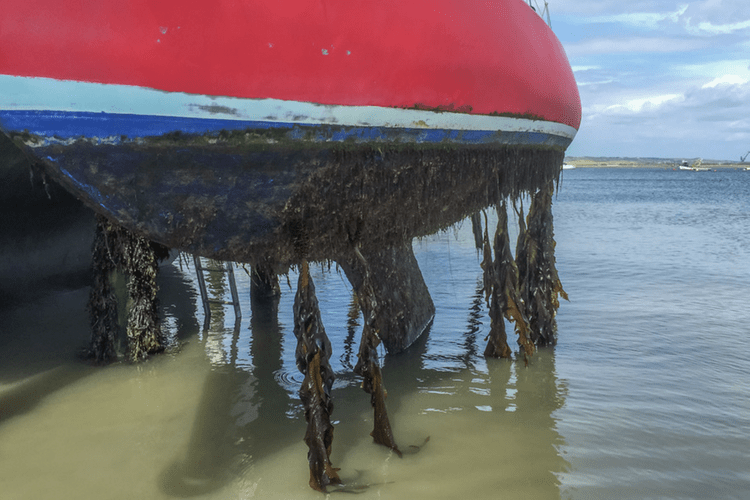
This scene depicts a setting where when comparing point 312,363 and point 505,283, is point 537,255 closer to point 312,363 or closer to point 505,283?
point 505,283

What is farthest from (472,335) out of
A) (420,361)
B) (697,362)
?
(697,362)

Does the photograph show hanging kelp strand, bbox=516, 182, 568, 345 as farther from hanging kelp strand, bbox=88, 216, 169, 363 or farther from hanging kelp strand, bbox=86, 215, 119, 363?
hanging kelp strand, bbox=86, 215, 119, 363

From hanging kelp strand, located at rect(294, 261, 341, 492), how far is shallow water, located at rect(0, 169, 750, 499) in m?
0.48

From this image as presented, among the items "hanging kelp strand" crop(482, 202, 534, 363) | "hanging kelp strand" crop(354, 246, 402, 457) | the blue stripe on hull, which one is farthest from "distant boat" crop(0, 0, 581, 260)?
"hanging kelp strand" crop(482, 202, 534, 363)

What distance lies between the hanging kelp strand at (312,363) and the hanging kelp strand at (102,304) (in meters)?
2.95

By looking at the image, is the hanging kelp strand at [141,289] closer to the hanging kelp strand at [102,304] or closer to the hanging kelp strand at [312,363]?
the hanging kelp strand at [102,304]

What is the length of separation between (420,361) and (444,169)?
3244 mm

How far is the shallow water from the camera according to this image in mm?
3805

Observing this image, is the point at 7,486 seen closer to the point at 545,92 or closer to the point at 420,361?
the point at 420,361

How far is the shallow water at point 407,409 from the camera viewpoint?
150 inches

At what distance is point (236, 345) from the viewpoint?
661cm

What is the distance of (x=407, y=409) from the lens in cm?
491

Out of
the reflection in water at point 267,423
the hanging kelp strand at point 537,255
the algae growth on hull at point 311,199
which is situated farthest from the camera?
the hanging kelp strand at point 537,255

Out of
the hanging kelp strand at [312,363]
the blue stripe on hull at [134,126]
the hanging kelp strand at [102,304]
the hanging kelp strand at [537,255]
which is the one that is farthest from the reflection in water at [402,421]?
the blue stripe on hull at [134,126]
